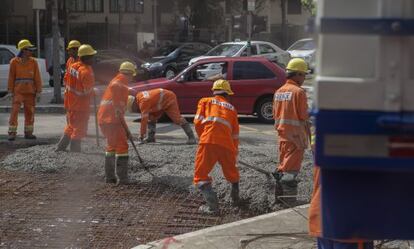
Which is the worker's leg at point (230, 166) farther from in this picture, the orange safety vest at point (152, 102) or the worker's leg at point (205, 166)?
the orange safety vest at point (152, 102)

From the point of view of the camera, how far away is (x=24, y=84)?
12133 millimetres

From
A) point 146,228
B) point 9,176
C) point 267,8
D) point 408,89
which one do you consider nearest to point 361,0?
point 408,89

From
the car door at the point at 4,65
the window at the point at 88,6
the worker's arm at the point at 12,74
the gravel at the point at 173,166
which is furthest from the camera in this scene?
the window at the point at 88,6

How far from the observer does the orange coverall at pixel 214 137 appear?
7062mm

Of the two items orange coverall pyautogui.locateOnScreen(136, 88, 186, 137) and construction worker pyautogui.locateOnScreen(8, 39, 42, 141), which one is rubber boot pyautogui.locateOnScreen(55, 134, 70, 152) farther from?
construction worker pyautogui.locateOnScreen(8, 39, 42, 141)

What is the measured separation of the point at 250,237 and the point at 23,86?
23.5ft

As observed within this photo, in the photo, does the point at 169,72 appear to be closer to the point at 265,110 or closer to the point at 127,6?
the point at 265,110

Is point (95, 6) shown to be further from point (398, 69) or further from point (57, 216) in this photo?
point (398, 69)

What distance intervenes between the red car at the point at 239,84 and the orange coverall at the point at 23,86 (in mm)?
3651

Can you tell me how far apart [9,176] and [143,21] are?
119ft

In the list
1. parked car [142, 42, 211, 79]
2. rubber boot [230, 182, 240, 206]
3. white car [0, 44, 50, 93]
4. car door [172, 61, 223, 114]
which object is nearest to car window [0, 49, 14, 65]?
white car [0, 44, 50, 93]

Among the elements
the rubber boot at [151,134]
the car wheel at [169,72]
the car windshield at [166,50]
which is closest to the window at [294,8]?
the car windshield at [166,50]

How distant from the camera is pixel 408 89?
2.54 meters

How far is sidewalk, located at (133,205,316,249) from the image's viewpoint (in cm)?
587
